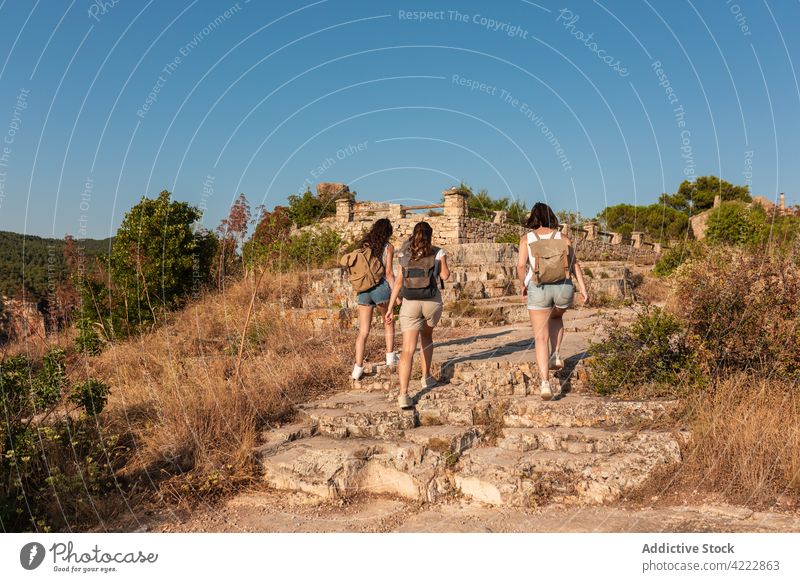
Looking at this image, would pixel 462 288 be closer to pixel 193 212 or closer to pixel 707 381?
pixel 193 212

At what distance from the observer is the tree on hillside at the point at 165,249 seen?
45.3 feet

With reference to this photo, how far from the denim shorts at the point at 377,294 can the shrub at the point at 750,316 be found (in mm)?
3181

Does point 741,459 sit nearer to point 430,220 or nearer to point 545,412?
point 545,412

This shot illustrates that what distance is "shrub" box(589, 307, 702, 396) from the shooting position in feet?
17.8

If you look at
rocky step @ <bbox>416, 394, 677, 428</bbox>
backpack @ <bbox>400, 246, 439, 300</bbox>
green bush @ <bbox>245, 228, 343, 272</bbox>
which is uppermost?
green bush @ <bbox>245, 228, 343, 272</bbox>

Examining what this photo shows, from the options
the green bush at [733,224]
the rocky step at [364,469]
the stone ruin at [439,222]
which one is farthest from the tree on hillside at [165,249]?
the green bush at [733,224]

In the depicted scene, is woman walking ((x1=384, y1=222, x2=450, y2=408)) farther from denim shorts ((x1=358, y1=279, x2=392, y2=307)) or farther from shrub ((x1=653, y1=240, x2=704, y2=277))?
shrub ((x1=653, y1=240, x2=704, y2=277))

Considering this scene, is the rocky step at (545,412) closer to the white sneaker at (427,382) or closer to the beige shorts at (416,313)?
the white sneaker at (427,382)

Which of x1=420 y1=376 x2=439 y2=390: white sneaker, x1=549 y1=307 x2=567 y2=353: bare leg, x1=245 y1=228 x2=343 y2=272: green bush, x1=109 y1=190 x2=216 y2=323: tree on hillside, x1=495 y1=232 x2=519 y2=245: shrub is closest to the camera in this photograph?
x1=549 y1=307 x2=567 y2=353: bare leg

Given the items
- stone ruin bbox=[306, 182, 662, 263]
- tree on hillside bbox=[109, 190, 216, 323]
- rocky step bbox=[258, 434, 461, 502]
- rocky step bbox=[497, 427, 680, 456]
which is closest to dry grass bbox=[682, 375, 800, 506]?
rocky step bbox=[497, 427, 680, 456]

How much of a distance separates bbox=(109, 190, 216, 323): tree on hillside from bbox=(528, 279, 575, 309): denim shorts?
10.2m

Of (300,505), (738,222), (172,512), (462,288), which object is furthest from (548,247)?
(738,222)

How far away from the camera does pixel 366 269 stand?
6.71 metres

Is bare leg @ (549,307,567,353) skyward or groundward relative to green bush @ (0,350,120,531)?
skyward
